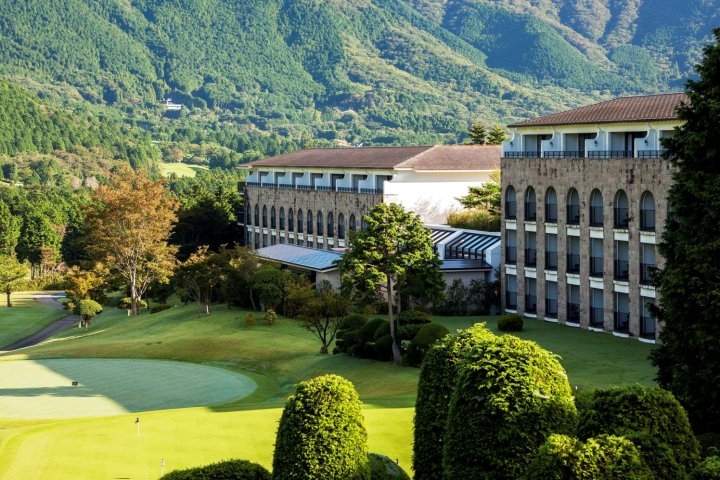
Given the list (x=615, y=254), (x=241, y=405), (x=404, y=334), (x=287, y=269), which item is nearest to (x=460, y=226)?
(x=287, y=269)

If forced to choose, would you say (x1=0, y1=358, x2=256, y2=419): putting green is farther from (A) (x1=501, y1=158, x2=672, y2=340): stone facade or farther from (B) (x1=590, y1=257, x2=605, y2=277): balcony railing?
(B) (x1=590, y1=257, x2=605, y2=277): balcony railing

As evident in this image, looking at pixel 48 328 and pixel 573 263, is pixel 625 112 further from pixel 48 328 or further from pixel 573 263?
pixel 48 328

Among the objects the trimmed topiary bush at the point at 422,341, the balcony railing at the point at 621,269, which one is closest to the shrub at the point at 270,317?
the trimmed topiary bush at the point at 422,341

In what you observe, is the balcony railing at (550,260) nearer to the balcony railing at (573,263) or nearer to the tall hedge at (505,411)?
the balcony railing at (573,263)

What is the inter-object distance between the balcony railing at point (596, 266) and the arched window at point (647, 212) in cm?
422

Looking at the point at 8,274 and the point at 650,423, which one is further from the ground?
the point at 650,423

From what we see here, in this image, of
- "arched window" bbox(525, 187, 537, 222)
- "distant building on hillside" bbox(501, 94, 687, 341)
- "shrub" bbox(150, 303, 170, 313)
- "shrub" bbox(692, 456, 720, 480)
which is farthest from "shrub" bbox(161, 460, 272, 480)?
"shrub" bbox(150, 303, 170, 313)

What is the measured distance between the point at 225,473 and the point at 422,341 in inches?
1048

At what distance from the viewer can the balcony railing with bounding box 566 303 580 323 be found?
62219mm

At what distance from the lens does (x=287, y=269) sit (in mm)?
78688

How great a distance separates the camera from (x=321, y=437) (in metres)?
22.6

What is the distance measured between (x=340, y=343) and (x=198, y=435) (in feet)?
66.0

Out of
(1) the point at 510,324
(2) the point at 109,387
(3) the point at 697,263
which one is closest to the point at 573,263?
(1) the point at 510,324

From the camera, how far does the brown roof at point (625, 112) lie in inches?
2247
